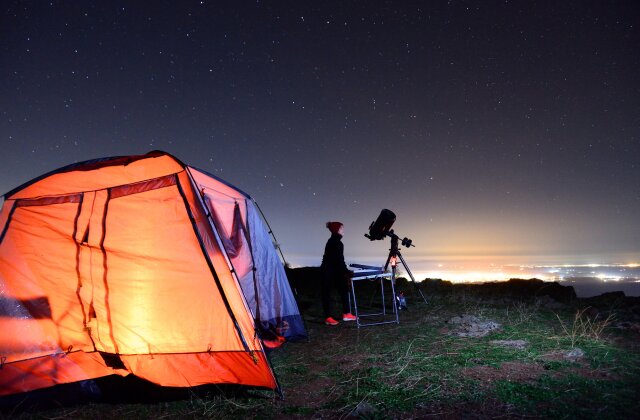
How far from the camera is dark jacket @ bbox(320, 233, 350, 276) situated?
7141 mm

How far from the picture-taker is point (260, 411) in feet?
11.0

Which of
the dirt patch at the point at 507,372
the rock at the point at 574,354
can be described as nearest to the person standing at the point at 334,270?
the dirt patch at the point at 507,372

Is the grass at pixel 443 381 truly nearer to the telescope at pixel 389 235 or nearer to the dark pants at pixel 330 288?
the dark pants at pixel 330 288

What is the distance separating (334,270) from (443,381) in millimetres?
3642

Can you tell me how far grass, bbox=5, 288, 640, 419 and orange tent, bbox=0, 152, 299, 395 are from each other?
0.53 metres

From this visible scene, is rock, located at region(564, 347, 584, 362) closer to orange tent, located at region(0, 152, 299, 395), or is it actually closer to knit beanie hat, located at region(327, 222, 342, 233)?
orange tent, located at region(0, 152, 299, 395)

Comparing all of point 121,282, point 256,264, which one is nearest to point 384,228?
point 256,264

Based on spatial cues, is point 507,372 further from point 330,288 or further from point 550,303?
point 550,303

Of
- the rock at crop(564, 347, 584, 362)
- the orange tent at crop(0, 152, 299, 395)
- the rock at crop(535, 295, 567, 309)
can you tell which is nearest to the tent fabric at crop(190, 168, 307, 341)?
the orange tent at crop(0, 152, 299, 395)

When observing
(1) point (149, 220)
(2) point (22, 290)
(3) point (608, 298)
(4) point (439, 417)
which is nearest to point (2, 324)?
(2) point (22, 290)

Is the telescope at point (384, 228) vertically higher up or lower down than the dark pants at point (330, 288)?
higher up

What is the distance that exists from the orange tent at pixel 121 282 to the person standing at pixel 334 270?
110 inches

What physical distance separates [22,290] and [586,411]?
586 cm

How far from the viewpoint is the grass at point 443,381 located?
3068 millimetres
